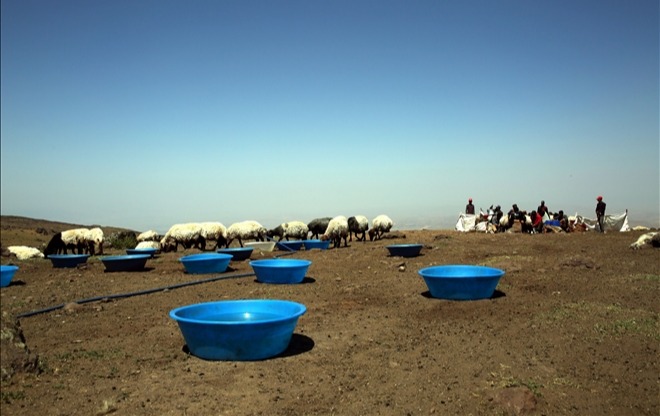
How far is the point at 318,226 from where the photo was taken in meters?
29.9

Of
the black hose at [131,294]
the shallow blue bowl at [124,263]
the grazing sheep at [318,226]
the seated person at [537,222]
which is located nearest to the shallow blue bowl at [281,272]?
the black hose at [131,294]

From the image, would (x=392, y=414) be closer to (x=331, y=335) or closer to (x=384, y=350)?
(x=384, y=350)

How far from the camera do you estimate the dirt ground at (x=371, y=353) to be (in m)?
4.61

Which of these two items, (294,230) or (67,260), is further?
(294,230)

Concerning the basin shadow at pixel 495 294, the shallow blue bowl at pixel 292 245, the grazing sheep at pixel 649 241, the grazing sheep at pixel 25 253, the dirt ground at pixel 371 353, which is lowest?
the dirt ground at pixel 371 353

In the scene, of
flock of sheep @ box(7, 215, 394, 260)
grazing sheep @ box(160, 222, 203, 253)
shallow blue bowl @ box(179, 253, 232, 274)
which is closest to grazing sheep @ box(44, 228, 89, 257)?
Answer: flock of sheep @ box(7, 215, 394, 260)

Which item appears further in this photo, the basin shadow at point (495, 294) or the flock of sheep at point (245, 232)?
the flock of sheep at point (245, 232)

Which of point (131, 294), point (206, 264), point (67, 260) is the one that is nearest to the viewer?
point (131, 294)

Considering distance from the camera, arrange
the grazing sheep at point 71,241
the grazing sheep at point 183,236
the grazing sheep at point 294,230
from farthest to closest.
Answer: the grazing sheep at point 294,230, the grazing sheep at point 183,236, the grazing sheep at point 71,241

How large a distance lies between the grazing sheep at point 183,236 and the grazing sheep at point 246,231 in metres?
1.79

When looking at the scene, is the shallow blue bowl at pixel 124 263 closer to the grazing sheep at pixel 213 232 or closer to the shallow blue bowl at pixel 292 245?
the shallow blue bowl at pixel 292 245

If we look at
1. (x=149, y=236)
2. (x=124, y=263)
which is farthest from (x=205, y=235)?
(x=124, y=263)

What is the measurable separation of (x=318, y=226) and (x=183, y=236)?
8.83m

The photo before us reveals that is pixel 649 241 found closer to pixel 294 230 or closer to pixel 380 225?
pixel 380 225
